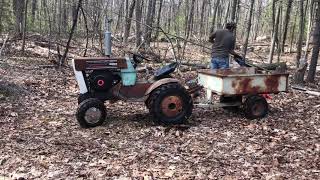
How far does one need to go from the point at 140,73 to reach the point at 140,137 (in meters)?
6.55

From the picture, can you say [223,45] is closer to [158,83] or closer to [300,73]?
[158,83]

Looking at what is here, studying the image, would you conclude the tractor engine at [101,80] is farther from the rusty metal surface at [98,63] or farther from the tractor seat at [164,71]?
the tractor seat at [164,71]

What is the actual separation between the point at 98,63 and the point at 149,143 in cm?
178

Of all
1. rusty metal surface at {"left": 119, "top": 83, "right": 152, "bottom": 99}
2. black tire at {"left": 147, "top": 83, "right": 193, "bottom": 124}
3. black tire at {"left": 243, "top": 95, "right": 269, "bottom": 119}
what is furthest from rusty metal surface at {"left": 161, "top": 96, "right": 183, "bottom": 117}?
black tire at {"left": 243, "top": 95, "right": 269, "bottom": 119}

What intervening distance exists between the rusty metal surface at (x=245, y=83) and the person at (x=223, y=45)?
116cm

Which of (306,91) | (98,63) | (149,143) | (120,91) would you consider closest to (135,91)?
(120,91)

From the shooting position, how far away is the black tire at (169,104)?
7.87 metres

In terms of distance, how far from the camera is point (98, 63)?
7.84 metres

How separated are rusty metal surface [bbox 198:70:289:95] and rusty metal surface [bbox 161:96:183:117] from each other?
2.82 ft

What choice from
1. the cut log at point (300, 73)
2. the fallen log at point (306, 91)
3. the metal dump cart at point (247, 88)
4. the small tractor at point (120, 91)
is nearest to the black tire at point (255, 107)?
the metal dump cart at point (247, 88)

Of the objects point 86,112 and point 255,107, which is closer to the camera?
point 86,112

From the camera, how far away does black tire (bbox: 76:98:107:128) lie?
761cm

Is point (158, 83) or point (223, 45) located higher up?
point (223, 45)

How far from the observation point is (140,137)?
7332mm
